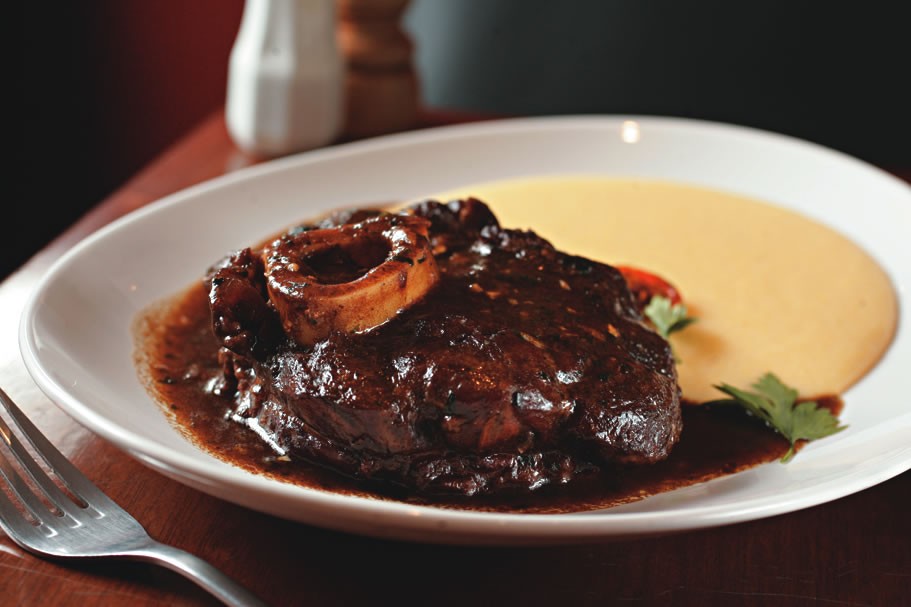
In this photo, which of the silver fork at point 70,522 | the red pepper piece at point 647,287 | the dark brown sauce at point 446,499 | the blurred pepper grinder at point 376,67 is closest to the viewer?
the silver fork at point 70,522

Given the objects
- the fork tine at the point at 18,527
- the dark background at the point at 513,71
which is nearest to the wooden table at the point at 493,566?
the fork tine at the point at 18,527

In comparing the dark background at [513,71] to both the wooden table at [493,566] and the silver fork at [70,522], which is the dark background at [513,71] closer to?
the silver fork at [70,522]

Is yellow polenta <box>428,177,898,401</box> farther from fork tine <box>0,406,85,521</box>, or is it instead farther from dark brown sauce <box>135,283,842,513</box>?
fork tine <box>0,406,85,521</box>

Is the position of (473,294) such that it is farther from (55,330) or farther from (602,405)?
(55,330)

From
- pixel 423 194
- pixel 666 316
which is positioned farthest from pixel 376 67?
pixel 666 316

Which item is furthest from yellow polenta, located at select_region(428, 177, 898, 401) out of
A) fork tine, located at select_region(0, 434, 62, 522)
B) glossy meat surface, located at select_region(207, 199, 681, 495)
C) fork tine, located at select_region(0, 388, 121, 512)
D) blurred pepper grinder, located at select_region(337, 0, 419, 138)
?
fork tine, located at select_region(0, 434, 62, 522)

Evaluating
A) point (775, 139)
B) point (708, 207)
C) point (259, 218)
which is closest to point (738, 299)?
point (708, 207)
